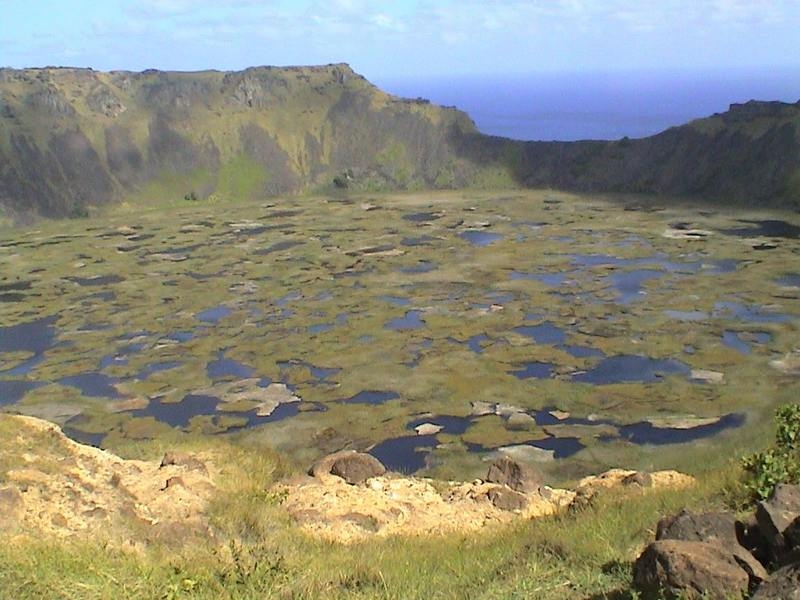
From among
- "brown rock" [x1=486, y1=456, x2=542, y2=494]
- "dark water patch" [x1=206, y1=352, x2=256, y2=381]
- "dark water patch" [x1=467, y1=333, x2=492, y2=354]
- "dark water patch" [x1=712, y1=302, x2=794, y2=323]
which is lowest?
"dark water patch" [x1=206, y1=352, x2=256, y2=381]

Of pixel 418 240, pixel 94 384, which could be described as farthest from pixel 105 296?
pixel 418 240

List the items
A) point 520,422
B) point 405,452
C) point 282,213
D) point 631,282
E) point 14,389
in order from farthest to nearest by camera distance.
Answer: point 282,213
point 631,282
point 14,389
point 520,422
point 405,452

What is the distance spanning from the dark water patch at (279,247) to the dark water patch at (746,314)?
4425 cm

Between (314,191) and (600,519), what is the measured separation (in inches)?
4580

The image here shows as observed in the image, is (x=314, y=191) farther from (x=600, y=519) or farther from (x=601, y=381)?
(x=600, y=519)

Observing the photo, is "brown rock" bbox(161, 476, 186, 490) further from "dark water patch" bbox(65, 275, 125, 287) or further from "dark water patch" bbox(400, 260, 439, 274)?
"dark water patch" bbox(65, 275, 125, 287)

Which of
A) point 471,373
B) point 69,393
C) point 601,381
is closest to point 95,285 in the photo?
point 69,393

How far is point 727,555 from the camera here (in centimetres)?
1088

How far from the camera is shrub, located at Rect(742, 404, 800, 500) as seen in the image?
1481cm

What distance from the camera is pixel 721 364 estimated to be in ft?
148

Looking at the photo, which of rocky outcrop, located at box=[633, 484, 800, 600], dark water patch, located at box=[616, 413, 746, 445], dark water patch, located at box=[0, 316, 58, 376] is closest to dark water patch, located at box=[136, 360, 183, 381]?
dark water patch, located at box=[0, 316, 58, 376]

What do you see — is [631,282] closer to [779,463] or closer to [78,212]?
[779,463]

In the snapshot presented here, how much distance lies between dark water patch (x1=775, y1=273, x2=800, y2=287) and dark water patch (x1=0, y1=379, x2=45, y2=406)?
2085 inches

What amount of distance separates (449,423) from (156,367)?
20050mm
